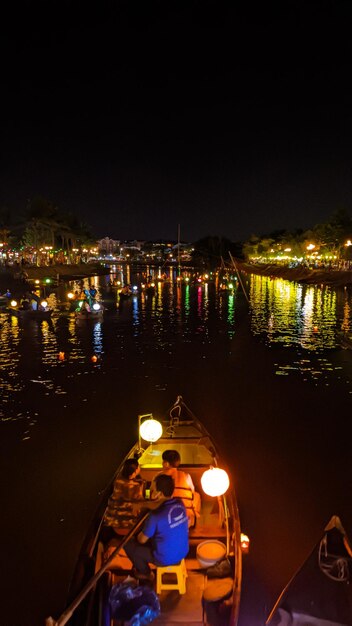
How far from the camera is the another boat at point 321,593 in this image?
6.00 metres

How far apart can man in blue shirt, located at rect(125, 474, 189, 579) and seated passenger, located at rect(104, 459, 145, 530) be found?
1509 millimetres

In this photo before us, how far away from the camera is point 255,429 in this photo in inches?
630

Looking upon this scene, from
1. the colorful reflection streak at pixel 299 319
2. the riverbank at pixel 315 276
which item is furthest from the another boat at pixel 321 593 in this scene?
the riverbank at pixel 315 276

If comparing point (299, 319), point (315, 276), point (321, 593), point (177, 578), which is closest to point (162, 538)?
point (177, 578)

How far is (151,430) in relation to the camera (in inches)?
425

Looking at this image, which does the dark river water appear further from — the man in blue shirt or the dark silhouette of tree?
the dark silhouette of tree

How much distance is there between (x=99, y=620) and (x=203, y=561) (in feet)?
5.83

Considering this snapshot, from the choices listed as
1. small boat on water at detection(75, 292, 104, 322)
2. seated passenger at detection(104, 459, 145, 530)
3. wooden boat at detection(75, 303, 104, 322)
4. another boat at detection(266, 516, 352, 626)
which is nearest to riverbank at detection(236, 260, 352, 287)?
small boat on water at detection(75, 292, 104, 322)

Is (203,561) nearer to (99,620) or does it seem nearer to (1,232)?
(99,620)

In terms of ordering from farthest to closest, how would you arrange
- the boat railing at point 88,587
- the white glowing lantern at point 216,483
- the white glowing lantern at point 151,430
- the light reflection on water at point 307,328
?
the light reflection on water at point 307,328, the white glowing lantern at point 151,430, the white glowing lantern at point 216,483, the boat railing at point 88,587

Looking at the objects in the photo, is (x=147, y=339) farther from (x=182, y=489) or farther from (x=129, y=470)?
(x=182, y=489)

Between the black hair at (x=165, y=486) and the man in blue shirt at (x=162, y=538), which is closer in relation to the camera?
the man in blue shirt at (x=162, y=538)

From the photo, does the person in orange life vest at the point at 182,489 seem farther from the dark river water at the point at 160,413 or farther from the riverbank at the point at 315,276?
the riverbank at the point at 315,276

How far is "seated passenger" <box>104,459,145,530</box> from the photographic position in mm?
7852
